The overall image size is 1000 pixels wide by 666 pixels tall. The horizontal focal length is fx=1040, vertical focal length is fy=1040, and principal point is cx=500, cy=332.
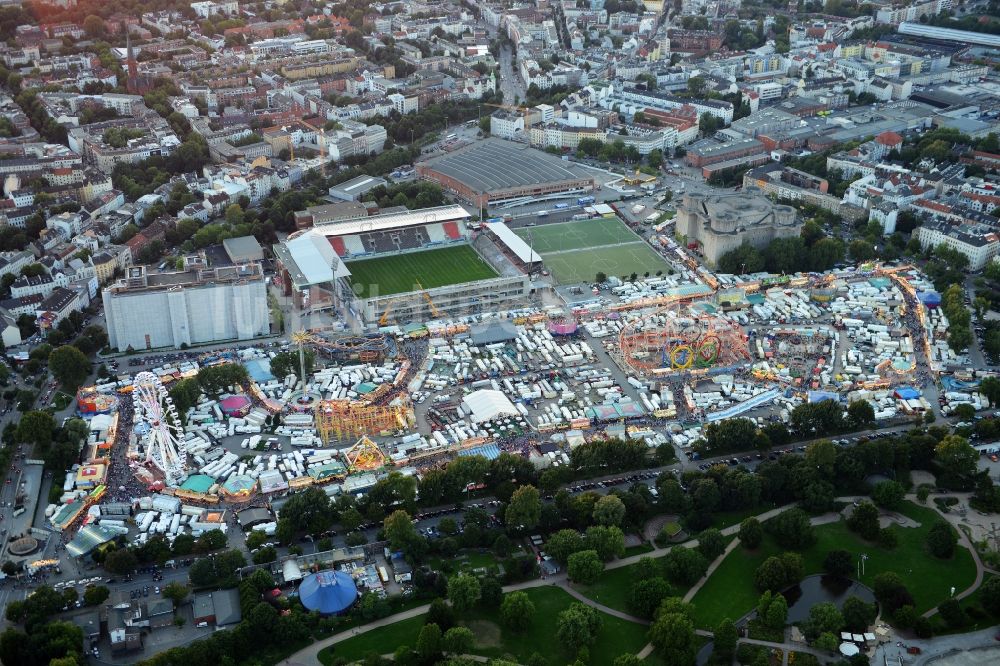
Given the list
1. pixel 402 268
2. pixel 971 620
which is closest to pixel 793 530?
pixel 971 620

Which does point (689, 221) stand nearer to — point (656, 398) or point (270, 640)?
point (656, 398)

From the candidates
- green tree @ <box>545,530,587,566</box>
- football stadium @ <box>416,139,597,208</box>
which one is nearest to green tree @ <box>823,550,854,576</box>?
green tree @ <box>545,530,587,566</box>

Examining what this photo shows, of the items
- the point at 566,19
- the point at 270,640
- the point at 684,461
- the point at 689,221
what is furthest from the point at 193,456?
the point at 566,19

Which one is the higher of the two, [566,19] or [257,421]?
[566,19]

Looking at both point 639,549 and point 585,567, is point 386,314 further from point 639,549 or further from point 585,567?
point 585,567

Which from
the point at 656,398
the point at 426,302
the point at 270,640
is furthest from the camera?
the point at 426,302

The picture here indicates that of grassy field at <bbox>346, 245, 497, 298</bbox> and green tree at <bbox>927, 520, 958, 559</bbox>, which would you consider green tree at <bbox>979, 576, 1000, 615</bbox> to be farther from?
grassy field at <bbox>346, 245, 497, 298</bbox>
